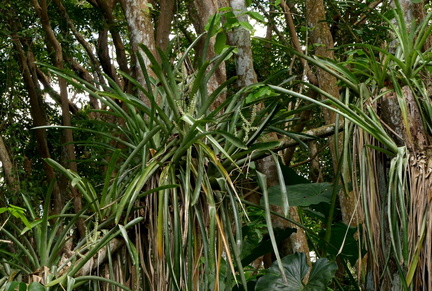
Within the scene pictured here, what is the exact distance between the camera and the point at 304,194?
95.0 inches

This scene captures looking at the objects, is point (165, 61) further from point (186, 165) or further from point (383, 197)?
point (383, 197)

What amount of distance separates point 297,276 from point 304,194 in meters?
0.30

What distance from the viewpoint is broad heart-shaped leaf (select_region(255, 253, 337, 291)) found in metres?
2.27

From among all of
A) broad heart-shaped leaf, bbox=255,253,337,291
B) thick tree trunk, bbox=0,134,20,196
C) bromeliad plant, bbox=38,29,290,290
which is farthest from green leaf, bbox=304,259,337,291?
thick tree trunk, bbox=0,134,20,196

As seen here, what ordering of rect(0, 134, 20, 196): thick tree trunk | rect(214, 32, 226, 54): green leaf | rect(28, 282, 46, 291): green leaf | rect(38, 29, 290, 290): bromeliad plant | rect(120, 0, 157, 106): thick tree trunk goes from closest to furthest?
1. rect(28, 282, 46, 291): green leaf
2. rect(38, 29, 290, 290): bromeliad plant
3. rect(214, 32, 226, 54): green leaf
4. rect(120, 0, 157, 106): thick tree trunk
5. rect(0, 134, 20, 196): thick tree trunk

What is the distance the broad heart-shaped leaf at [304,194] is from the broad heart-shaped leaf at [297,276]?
210 millimetres

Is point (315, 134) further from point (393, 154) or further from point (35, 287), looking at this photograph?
point (35, 287)

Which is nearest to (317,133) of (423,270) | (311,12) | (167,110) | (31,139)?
(167,110)

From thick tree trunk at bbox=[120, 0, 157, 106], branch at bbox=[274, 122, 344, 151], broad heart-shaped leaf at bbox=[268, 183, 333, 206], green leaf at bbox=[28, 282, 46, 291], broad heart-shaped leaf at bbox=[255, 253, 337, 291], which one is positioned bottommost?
broad heart-shaped leaf at bbox=[255, 253, 337, 291]

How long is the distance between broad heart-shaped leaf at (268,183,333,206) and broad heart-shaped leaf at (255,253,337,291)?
21cm

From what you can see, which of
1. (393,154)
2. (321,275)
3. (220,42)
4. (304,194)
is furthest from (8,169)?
(393,154)

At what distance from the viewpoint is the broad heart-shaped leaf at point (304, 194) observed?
7.56 feet

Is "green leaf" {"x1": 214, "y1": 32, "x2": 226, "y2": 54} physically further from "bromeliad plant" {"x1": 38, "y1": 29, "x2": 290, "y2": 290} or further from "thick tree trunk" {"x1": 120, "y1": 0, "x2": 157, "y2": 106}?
"thick tree trunk" {"x1": 120, "y1": 0, "x2": 157, "y2": 106}

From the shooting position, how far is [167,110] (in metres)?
2.16
